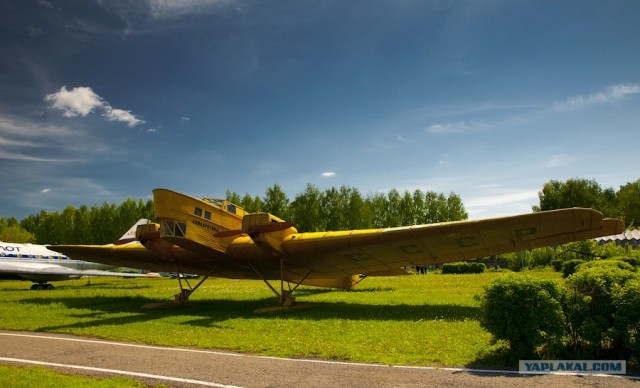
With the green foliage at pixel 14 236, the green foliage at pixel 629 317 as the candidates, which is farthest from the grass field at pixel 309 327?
the green foliage at pixel 14 236

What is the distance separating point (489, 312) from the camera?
9.23 m

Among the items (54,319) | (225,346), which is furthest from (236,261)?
(225,346)

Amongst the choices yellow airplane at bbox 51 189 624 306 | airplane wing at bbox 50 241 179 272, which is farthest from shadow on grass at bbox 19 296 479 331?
airplane wing at bbox 50 241 179 272

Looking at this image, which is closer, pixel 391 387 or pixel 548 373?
pixel 391 387

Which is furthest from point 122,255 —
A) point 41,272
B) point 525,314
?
point 525,314

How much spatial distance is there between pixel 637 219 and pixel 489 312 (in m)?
110

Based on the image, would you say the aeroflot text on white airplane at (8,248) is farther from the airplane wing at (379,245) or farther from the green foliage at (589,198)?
the green foliage at (589,198)

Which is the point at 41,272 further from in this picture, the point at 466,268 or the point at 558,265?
the point at 558,265

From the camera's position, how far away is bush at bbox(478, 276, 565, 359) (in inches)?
345

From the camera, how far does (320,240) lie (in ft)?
56.5

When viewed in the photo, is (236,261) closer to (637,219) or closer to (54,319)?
(54,319)

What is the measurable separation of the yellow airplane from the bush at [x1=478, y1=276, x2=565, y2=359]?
479 centimetres

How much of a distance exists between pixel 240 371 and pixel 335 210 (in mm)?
72002

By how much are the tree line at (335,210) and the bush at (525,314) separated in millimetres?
68681
